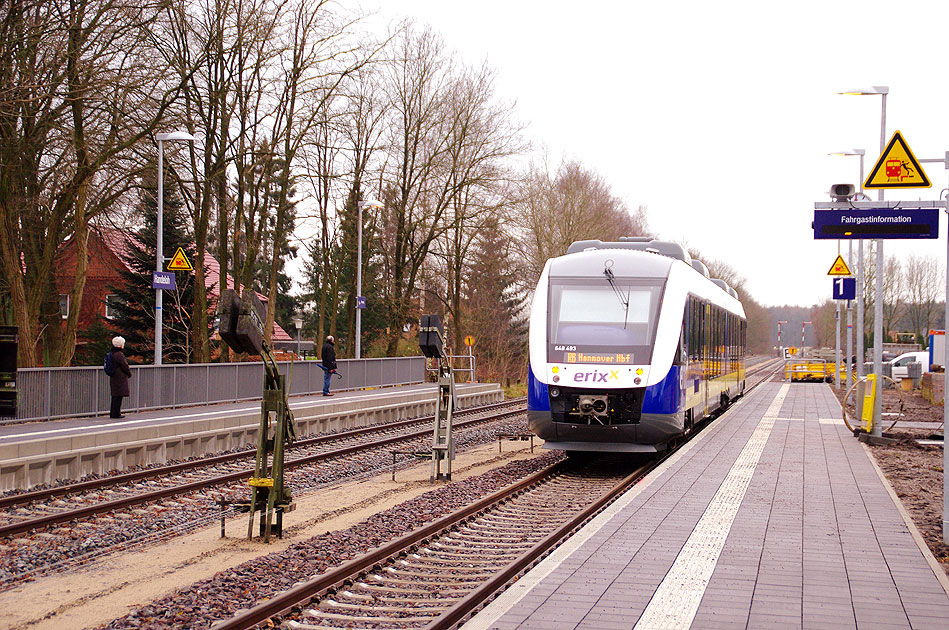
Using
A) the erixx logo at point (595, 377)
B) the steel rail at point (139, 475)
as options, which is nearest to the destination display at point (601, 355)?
the erixx logo at point (595, 377)

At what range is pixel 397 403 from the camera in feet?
85.5

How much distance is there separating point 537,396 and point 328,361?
1396 cm

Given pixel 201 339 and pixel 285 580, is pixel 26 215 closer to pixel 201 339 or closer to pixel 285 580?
pixel 201 339

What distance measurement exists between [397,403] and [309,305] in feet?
129

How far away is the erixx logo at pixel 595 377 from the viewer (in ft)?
45.9

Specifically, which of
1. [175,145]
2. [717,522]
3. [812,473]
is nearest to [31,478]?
[717,522]

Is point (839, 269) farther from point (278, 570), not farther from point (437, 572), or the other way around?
point (278, 570)

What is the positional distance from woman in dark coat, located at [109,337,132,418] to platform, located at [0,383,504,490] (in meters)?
0.27

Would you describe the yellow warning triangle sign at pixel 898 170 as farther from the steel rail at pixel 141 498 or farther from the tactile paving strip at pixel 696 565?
the steel rail at pixel 141 498

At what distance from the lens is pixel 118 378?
60.8ft

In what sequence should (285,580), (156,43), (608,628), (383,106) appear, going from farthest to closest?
(383,106), (156,43), (285,580), (608,628)

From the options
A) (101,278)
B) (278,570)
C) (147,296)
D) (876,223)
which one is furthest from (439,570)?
(101,278)

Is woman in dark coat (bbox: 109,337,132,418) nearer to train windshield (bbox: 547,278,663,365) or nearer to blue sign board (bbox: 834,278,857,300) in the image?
train windshield (bbox: 547,278,663,365)

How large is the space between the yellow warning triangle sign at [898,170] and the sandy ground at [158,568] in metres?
7.03
